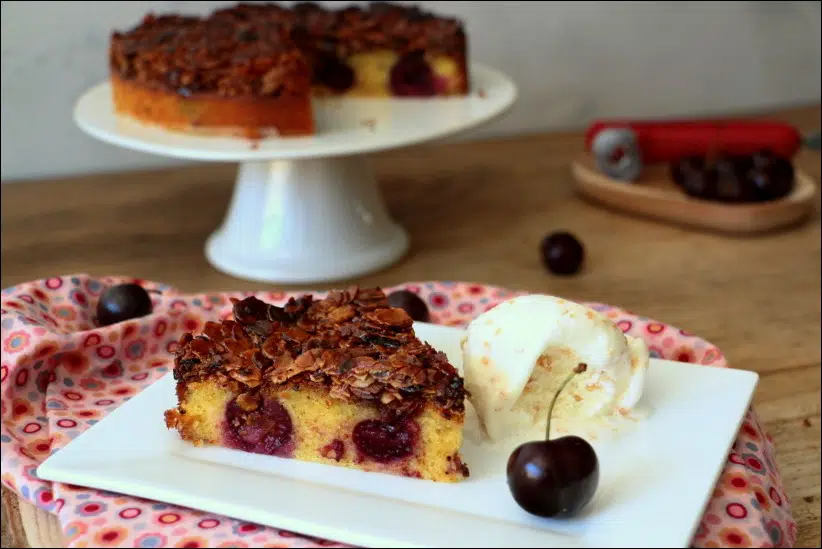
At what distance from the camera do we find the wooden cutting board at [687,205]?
1.67 meters

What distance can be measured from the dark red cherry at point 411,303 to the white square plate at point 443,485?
9.8 inches

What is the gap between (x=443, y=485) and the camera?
2.47 ft

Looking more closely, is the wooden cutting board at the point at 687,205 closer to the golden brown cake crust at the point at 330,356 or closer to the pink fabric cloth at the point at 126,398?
the pink fabric cloth at the point at 126,398

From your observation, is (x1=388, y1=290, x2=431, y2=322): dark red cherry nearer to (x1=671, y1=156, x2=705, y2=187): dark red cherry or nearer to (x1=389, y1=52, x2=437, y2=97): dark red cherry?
(x1=389, y1=52, x2=437, y2=97): dark red cherry

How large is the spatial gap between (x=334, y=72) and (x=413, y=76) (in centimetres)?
13

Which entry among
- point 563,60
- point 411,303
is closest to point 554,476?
point 411,303

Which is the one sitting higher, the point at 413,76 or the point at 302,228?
the point at 413,76

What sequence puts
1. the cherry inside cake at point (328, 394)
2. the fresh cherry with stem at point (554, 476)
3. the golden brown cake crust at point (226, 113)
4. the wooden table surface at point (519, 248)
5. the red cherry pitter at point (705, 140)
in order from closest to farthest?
the fresh cherry with stem at point (554, 476) → the cherry inside cake at point (328, 394) → the wooden table surface at point (519, 248) → the golden brown cake crust at point (226, 113) → the red cherry pitter at point (705, 140)

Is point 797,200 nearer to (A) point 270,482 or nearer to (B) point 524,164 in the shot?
(B) point 524,164

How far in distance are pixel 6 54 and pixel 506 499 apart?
1496mm

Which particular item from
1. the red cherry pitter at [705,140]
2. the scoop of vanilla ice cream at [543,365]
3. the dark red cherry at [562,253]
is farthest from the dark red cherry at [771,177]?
the scoop of vanilla ice cream at [543,365]

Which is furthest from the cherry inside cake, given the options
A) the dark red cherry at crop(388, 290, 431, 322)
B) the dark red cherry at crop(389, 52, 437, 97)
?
the dark red cherry at crop(389, 52, 437, 97)

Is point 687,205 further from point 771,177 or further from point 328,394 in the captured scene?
point 328,394

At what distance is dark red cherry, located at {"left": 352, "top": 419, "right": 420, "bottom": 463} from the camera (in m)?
0.79
